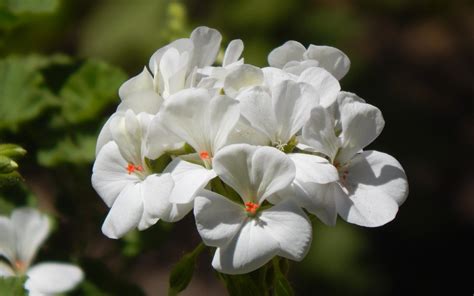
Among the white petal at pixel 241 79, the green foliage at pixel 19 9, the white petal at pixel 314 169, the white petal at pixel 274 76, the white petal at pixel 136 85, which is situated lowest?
the white petal at pixel 314 169

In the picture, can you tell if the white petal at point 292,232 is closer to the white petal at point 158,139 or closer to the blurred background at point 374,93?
the white petal at point 158,139

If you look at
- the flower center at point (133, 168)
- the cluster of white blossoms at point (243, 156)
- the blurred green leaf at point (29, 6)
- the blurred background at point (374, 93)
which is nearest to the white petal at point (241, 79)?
the cluster of white blossoms at point (243, 156)

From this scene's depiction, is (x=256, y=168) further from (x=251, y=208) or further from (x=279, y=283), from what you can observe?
(x=279, y=283)

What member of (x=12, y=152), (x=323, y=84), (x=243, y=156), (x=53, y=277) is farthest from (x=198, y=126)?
(x=53, y=277)

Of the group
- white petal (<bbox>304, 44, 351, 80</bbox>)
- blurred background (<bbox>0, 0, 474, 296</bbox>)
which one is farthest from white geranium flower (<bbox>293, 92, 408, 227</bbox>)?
blurred background (<bbox>0, 0, 474, 296</bbox>)

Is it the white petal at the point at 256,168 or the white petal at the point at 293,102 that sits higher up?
the white petal at the point at 293,102

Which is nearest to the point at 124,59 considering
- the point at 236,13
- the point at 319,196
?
the point at 236,13

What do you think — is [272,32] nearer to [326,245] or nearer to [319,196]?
[326,245]
